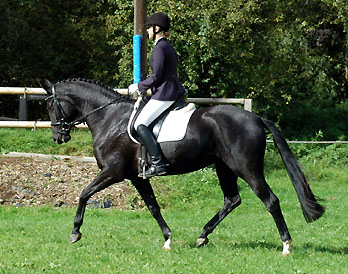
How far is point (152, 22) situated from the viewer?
8.95 meters

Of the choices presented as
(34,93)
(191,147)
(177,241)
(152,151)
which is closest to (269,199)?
(191,147)

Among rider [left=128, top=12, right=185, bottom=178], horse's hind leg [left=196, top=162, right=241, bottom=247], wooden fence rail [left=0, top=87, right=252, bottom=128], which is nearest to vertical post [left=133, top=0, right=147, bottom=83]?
wooden fence rail [left=0, top=87, right=252, bottom=128]

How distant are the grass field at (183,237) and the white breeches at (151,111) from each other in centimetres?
168

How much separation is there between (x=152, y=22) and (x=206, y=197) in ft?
19.4

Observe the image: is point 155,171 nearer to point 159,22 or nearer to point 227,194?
point 227,194

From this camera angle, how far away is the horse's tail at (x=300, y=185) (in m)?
8.62

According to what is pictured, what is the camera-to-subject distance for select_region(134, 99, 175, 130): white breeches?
28.8 feet

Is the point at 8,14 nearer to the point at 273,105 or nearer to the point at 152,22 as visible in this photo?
the point at 273,105

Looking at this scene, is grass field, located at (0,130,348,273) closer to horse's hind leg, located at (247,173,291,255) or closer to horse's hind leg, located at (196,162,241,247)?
horse's hind leg, located at (247,173,291,255)

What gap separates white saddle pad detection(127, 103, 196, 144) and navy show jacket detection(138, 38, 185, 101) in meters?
0.21

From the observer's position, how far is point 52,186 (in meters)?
13.8

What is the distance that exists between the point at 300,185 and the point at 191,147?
150cm

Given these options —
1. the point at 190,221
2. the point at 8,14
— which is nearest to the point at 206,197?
the point at 190,221

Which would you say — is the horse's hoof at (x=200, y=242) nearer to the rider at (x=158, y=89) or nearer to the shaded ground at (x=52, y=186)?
the rider at (x=158, y=89)
